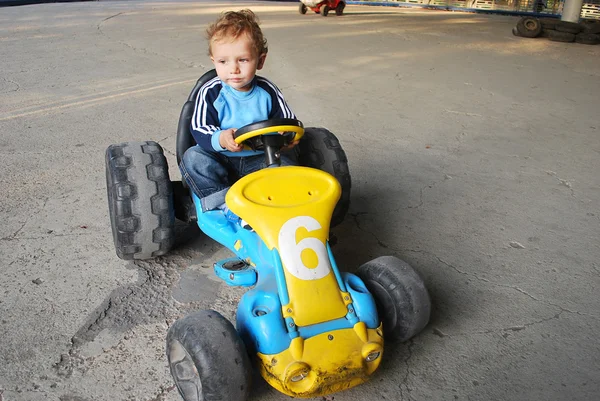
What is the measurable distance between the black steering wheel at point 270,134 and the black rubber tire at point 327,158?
0.34 m

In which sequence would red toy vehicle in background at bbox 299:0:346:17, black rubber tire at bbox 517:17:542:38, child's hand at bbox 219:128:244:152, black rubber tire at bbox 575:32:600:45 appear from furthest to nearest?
red toy vehicle in background at bbox 299:0:346:17 < black rubber tire at bbox 517:17:542:38 < black rubber tire at bbox 575:32:600:45 < child's hand at bbox 219:128:244:152

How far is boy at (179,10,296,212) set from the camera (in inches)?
82.4

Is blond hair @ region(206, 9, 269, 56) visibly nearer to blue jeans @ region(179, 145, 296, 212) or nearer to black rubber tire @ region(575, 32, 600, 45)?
blue jeans @ region(179, 145, 296, 212)

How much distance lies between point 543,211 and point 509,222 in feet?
0.75

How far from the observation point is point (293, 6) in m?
12.3

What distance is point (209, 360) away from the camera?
148 centimetres

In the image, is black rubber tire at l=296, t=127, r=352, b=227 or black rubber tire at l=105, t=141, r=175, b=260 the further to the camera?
black rubber tire at l=296, t=127, r=352, b=227

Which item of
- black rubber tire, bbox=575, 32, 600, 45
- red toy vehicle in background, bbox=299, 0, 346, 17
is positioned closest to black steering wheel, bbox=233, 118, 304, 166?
black rubber tire, bbox=575, 32, 600, 45

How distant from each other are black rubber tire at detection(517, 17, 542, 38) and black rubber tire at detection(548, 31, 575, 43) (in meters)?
0.21

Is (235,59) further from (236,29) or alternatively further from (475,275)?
(475,275)

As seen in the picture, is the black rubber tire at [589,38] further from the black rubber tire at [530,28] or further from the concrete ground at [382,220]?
the concrete ground at [382,220]

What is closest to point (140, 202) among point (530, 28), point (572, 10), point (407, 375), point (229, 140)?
point (229, 140)

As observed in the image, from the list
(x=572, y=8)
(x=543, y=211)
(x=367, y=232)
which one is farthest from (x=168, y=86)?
(x=572, y=8)

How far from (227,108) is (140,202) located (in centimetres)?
47
